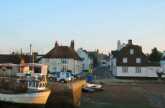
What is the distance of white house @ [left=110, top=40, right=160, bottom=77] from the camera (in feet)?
308

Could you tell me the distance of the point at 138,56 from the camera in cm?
9444

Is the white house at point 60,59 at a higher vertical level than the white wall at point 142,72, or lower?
higher

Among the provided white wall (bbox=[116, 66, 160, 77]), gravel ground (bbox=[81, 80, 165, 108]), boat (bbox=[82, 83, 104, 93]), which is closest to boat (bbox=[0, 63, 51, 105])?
gravel ground (bbox=[81, 80, 165, 108])

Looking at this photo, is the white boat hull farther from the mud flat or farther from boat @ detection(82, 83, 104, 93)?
boat @ detection(82, 83, 104, 93)

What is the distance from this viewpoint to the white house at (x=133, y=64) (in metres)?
94.0

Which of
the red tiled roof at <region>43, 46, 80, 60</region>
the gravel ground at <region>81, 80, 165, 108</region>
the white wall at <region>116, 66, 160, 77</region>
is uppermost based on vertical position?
the red tiled roof at <region>43, 46, 80, 60</region>

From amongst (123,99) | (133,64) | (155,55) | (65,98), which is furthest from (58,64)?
(65,98)

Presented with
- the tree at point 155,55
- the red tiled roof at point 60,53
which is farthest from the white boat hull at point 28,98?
the tree at point 155,55

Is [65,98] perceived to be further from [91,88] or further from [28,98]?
[91,88]

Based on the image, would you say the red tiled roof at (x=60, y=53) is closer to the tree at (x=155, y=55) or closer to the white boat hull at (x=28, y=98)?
the tree at (x=155, y=55)

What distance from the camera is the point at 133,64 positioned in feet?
310

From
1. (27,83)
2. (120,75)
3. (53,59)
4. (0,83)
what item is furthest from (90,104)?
(53,59)

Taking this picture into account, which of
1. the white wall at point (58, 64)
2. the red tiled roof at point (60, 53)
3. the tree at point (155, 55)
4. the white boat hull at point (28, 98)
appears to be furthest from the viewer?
the tree at point (155, 55)

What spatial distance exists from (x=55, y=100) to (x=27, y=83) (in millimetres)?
5592
